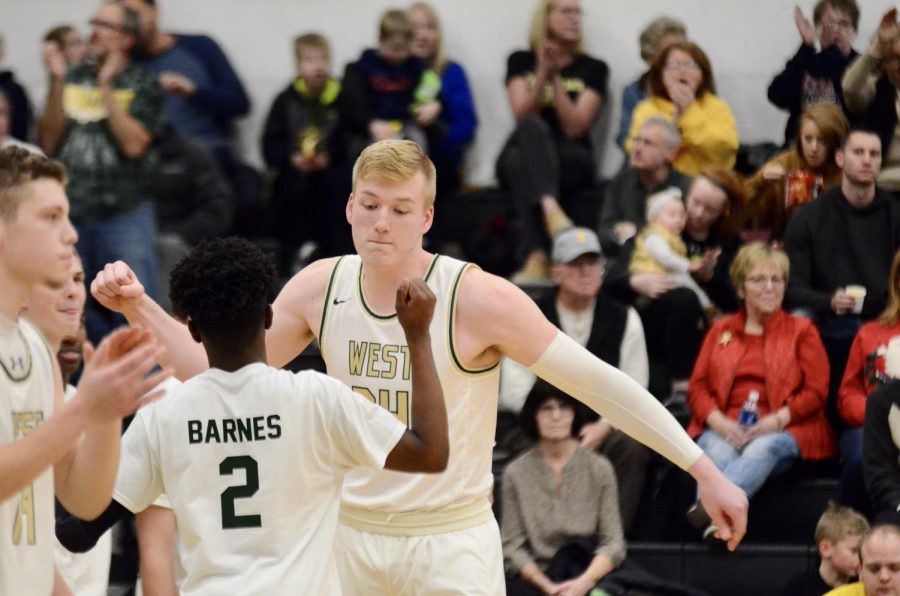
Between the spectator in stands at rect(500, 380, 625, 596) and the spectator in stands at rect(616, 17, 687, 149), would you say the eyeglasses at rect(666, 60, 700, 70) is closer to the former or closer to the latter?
the spectator in stands at rect(616, 17, 687, 149)

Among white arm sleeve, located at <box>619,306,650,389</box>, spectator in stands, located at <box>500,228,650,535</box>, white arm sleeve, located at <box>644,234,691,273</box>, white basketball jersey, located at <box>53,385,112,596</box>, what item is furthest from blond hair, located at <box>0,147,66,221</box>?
white arm sleeve, located at <box>644,234,691,273</box>

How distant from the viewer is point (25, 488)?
377cm

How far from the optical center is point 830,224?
8211 mm

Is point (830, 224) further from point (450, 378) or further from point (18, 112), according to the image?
point (18, 112)

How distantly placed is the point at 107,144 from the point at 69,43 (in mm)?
855

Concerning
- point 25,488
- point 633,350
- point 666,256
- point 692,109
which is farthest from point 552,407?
point 25,488

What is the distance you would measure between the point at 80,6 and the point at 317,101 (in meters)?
2.37

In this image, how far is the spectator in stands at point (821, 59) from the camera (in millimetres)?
9102

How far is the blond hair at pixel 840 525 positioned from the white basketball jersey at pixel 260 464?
3599mm

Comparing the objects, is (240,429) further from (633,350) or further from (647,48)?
(647,48)

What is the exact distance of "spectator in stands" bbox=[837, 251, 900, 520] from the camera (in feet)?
24.5

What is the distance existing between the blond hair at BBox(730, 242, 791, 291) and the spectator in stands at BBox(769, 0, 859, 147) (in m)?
1.44

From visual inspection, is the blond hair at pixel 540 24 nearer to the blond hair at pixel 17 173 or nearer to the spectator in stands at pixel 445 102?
the spectator in stands at pixel 445 102

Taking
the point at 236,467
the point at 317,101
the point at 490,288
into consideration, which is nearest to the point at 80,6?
the point at 317,101
